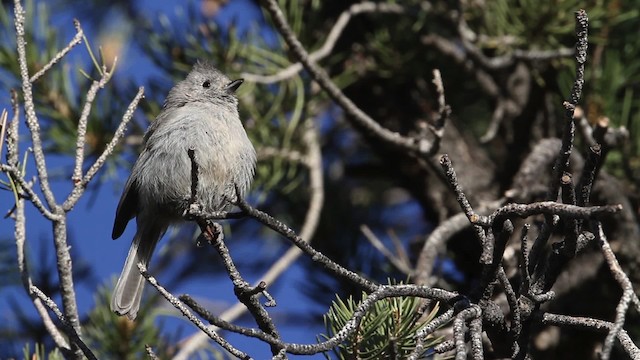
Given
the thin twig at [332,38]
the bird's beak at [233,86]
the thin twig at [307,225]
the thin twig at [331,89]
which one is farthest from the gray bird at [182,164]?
the thin twig at [331,89]

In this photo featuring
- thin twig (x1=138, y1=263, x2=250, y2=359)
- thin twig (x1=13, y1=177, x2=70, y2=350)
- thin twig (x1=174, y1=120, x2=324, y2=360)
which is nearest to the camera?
thin twig (x1=138, y1=263, x2=250, y2=359)

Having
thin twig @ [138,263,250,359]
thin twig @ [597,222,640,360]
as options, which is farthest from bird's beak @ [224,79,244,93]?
thin twig @ [597,222,640,360]

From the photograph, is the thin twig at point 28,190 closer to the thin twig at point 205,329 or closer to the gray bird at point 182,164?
the thin twig at point 205,329

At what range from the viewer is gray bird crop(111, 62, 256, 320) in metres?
3.48

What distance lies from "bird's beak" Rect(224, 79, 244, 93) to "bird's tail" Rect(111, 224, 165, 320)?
0.68 m

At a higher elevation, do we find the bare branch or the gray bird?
the gray bird

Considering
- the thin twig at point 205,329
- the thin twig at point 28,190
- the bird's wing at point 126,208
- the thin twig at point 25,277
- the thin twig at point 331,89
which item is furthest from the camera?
the bird's wing at point 126,208

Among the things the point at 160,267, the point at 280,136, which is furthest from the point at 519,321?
the point at 160,267

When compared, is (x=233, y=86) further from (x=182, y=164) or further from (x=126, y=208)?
(x=126, y=208)

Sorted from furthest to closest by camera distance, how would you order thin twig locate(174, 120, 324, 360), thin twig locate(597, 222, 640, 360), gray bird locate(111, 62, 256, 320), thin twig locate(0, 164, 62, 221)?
gray bird locate(111, 62, 256, 320) < thin twig locate(174, 120, 324, 360) < thin twig locate(0, 164, 62, 221) < thin twig locate(597, 222, 640, 360)

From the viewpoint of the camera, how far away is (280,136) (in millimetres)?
3889

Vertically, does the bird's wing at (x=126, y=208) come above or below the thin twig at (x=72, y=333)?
above

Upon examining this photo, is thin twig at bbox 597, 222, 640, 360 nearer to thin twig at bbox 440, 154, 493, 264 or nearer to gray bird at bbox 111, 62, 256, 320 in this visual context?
thin twig at bbox 440, 154, 493, 264

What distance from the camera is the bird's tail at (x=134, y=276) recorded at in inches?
120
